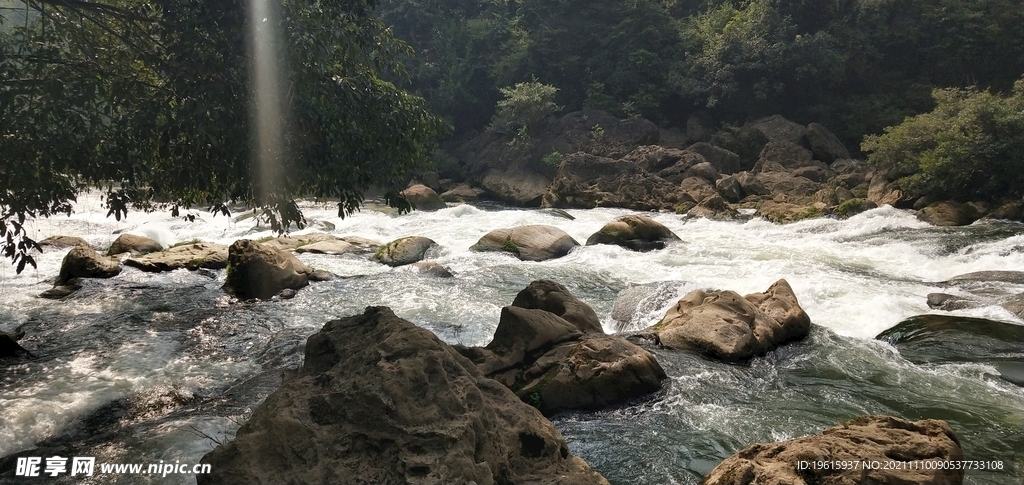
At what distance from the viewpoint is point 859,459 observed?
12.0 ft

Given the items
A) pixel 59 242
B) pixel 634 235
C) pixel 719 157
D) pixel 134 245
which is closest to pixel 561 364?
pixel 634 235

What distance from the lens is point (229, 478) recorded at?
3.30 metres

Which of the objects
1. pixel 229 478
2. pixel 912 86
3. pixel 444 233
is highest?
pixel 912 86

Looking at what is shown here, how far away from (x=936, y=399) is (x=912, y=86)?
935 inches

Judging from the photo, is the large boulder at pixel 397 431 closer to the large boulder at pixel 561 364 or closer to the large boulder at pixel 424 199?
the large boulder at pixel 561 364

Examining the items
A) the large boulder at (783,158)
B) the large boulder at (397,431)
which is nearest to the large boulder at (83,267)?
the large boulder at (397,431)

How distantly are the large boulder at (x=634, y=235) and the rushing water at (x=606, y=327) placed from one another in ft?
1.59

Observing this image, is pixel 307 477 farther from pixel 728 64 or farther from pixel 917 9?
pixel 917 9

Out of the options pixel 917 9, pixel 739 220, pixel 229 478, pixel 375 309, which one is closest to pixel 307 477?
pixel 229 478

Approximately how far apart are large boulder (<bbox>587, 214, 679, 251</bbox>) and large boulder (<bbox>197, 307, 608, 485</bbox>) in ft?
34.8

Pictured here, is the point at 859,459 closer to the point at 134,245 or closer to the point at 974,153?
the point at 134,245

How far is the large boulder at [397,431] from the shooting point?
3.37 meters

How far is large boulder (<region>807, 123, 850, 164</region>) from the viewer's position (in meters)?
23.9

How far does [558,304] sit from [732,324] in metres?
2.05
